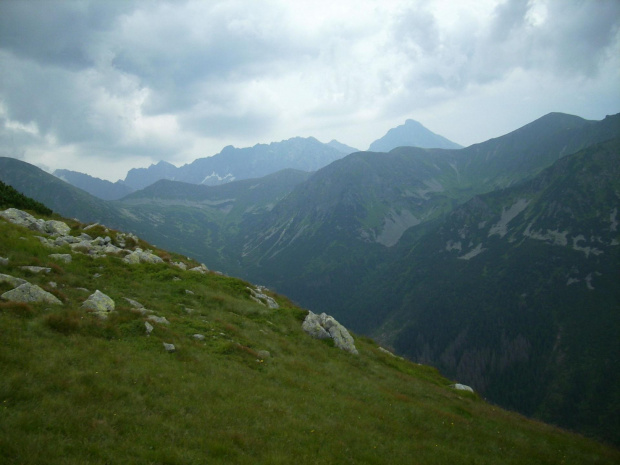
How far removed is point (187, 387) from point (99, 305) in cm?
909

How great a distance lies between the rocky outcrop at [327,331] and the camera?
1234 inches

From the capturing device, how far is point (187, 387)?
14.6 metres

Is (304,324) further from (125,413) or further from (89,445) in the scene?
(89,445)

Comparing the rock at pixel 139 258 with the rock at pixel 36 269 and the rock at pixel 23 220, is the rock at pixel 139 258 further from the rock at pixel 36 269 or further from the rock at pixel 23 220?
the rock at pixel 23 220

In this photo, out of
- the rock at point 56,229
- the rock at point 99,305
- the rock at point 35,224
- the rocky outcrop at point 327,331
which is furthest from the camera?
the rock at point 56,229

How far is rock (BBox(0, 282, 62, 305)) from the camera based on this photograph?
56.6ft

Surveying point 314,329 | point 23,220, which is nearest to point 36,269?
point 23,220

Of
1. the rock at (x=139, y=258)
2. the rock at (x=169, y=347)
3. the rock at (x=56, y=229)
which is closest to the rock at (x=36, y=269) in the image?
the rock at (x=139, y=258)

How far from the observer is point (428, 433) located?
1855cm

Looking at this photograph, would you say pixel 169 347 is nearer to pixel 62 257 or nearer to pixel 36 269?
pixel 36 269

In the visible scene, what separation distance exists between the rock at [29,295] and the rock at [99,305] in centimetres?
137

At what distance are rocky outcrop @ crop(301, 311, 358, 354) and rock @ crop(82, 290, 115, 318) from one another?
16.6 meters

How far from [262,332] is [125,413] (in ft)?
50.0

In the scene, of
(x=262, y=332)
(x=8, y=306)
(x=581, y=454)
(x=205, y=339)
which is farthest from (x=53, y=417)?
(x=581, y=454)
